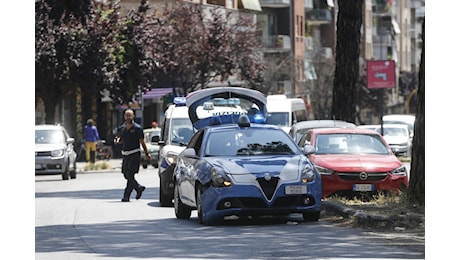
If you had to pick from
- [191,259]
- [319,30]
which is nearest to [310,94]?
[319,30]

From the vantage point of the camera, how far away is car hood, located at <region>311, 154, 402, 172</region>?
2388 centimetres

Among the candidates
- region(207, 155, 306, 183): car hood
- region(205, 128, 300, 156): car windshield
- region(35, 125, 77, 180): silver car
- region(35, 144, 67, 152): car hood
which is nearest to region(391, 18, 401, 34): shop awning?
region(35, 125, 77, 180): silver car

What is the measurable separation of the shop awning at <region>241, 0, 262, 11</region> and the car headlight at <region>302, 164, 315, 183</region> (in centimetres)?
6165

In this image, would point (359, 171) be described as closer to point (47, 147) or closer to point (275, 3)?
point (47, 147)

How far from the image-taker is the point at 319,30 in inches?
4338

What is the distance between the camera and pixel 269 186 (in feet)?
63.2

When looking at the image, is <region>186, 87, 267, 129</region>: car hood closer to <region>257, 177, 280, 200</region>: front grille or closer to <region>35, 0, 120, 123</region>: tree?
<region>257, 177, 280, 200</region>: front grille

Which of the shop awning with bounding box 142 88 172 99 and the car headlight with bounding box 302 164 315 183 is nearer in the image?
the car headlight with bounding box 302 164 315 183

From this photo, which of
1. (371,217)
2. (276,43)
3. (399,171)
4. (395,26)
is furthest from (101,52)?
(395,26)

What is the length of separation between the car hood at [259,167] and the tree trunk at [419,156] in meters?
1.89

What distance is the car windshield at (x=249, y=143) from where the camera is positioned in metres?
20.3

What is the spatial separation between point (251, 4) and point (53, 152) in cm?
4479

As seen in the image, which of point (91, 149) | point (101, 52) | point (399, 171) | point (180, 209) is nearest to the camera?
point (180, 209)

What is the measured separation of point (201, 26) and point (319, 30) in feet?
135
